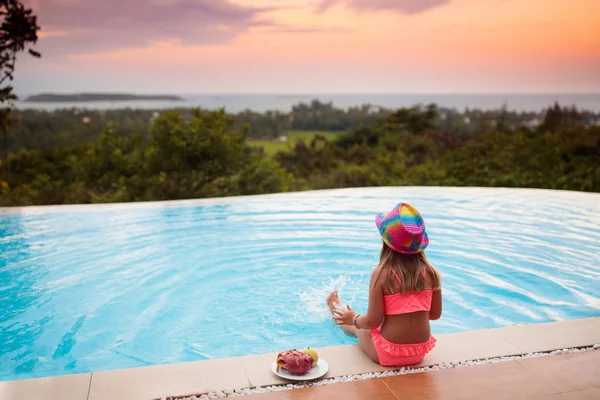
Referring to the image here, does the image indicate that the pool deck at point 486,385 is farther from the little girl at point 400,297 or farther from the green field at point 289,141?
the green field at point 289,141

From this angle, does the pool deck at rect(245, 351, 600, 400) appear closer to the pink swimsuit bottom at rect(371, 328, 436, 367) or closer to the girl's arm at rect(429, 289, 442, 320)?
the pink swimsuit bottom at rect(371, 328, 436, 367)

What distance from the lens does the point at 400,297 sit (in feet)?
10.7

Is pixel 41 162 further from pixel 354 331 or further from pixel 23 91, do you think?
pixel 354 331

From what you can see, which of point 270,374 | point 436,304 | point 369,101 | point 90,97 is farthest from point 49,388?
point 369,101

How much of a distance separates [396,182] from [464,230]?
17.8 ft

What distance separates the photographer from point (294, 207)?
8.47m

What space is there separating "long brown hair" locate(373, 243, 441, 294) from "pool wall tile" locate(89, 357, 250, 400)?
34.4 inches

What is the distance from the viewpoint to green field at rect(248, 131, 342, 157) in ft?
51.6

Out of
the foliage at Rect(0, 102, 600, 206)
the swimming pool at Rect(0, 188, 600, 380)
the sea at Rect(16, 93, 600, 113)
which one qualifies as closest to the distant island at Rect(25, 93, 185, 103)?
the sea at Rect(16, 93, 600, 113)

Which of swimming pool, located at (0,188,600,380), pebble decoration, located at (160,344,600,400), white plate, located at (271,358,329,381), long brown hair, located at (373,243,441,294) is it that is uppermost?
long brown hair, located at (373,243,441,294)

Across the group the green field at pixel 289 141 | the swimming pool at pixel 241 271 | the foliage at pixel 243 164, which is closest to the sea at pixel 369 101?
the green field at pixel 289 141

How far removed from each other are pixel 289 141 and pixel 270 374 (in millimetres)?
14012

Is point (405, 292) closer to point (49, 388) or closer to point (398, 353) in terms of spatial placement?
point (398, 353)

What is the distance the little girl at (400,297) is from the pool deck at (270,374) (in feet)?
0.31
